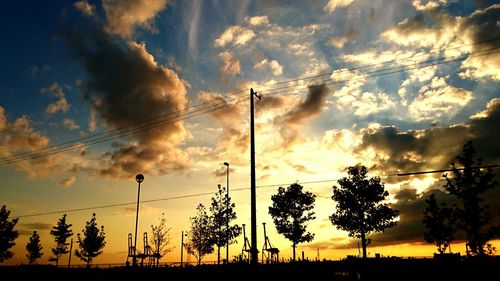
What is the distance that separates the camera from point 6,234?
66.6 meters

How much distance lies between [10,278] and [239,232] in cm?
3219

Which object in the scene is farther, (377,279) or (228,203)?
(228,203)

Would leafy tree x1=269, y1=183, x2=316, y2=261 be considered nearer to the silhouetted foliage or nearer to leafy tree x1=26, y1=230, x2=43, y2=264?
the silhouetted foliage

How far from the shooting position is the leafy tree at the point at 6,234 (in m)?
65.2

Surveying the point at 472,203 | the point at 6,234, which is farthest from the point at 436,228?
the point at 6,234

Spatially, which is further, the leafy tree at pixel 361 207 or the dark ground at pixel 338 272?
the leafy tree at pixel 361 207

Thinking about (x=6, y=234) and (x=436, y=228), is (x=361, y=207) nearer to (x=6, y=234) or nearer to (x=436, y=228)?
(x=436, y=228)

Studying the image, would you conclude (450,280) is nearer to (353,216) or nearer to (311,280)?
(311,280)

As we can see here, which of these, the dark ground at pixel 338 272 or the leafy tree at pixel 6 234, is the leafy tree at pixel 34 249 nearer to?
the leafy tree at pixel 6 234

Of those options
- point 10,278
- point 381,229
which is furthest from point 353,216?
point 10,278

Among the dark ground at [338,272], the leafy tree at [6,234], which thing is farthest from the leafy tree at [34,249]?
the dark ground at [338,272]

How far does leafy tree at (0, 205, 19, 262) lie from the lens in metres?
65.2

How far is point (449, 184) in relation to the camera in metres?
44.8

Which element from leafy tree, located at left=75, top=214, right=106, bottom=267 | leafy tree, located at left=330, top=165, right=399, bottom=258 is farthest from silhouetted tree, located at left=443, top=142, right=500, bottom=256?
leafy tree, located at left=75, top=214, right=106, bottom=267
